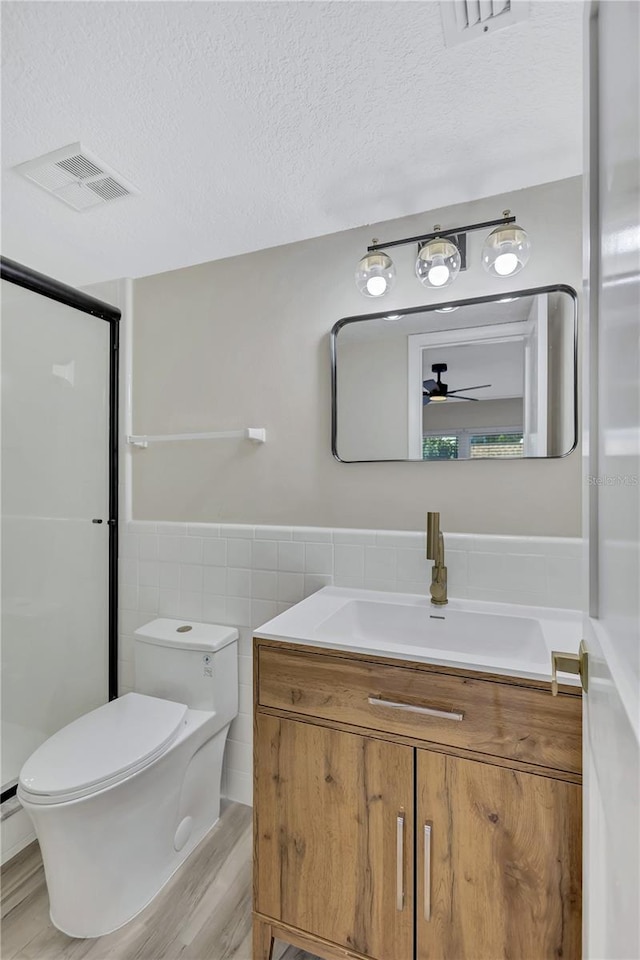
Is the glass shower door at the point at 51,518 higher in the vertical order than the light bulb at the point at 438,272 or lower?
lower

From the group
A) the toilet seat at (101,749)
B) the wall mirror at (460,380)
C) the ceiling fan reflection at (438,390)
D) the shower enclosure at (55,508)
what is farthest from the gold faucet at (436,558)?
the shower enclosure at (55,508)

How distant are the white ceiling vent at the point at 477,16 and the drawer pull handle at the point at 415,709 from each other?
4.86ft

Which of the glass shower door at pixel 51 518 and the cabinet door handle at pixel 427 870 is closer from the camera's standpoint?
the cabinet door handle at pixel 427 870

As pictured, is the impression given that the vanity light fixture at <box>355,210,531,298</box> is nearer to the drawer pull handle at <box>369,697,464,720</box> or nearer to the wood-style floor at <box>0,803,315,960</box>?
the drawer pull handle at <box>369,697,464,720</box>

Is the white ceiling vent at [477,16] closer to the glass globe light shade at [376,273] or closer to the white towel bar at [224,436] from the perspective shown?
the glass globe light shade at [376,273]

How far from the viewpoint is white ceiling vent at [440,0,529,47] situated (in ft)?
3.13

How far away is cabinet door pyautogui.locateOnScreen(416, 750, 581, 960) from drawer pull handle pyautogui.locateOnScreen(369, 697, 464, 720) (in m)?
0.09

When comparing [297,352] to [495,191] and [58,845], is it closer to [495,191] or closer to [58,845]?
[495,191]

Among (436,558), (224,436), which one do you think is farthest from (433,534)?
(224,436)

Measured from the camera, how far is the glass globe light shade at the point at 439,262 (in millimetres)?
1503

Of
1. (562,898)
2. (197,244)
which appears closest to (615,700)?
(562,898)

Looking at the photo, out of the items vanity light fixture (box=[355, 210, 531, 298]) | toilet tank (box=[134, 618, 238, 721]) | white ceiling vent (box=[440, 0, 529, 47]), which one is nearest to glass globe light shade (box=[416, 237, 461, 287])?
vanity light fixture (box=[355, 210, 531, 298])

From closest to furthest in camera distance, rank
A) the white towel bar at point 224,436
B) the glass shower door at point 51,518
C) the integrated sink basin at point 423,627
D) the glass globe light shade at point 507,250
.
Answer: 1. the integrated sink basin at point 423,627
2. the glass globe light shade at point 507,250
3. the glass shower door at point 51,518
4. the white towel bar at point 224,436

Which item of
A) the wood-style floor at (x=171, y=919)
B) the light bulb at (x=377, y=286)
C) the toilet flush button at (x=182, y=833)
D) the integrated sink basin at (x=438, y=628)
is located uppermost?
the light bulb at (x=377, y=286)
